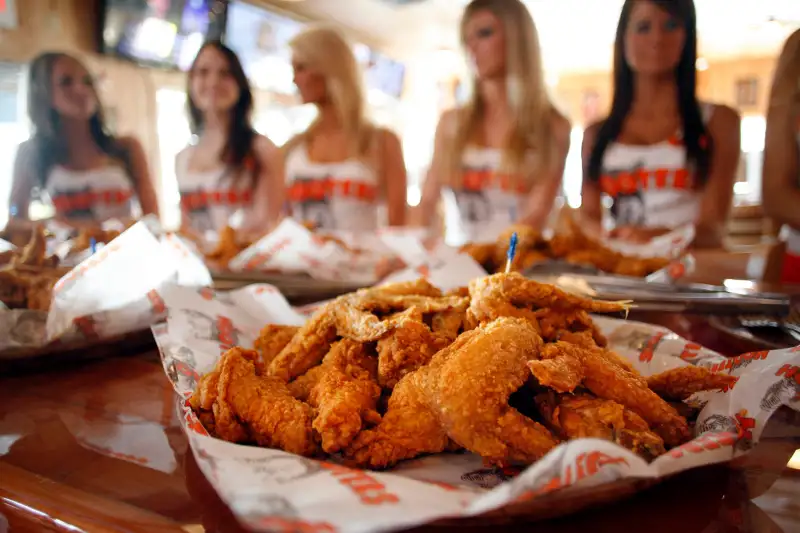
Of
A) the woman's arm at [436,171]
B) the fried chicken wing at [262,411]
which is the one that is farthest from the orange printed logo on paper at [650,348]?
the woman's arm at [436,171]

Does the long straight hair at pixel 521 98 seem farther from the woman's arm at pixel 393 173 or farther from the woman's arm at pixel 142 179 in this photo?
the woman's arm at pixel 142 179

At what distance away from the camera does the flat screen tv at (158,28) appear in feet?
15.2

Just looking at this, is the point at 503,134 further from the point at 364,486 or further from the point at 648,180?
the point at 364,486

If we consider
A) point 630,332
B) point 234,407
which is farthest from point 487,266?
point 234,407

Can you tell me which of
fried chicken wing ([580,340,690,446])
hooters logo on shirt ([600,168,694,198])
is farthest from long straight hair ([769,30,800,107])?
fried chicken wing ([580,340,690,446])

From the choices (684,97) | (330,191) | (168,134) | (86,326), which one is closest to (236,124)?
(330,191)

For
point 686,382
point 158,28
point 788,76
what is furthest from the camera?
point 158,28

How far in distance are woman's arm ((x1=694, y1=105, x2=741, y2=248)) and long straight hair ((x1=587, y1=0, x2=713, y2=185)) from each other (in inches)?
2.0

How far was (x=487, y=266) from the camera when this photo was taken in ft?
5.92

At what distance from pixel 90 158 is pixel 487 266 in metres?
3.18

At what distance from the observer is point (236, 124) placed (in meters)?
3.59

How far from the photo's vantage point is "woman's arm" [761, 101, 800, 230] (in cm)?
275

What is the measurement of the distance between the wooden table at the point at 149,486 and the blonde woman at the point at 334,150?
2.67m

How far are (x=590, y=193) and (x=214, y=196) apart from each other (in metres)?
2.39
